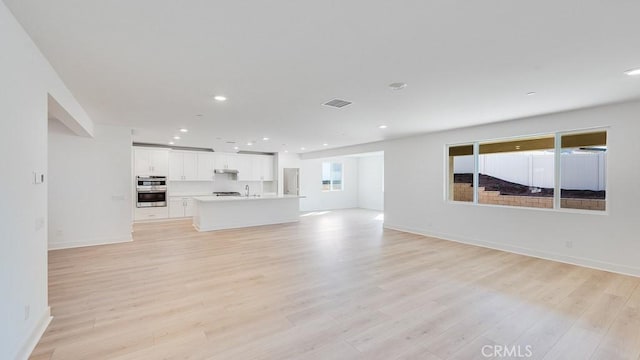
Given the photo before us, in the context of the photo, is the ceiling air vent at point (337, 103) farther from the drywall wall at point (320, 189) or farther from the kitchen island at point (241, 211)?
the drywall wall at point (320, 189)

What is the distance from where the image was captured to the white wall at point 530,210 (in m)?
4.05

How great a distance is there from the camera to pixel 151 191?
852 centimetres

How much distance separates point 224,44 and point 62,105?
2.36m

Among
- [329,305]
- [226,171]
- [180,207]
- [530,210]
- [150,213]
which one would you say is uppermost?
[226,171]

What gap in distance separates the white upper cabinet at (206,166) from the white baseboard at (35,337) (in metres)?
7.29

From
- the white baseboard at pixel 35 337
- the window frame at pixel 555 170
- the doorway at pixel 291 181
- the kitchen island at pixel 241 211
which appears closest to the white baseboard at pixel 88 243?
the kitchen island at pixel 241 211

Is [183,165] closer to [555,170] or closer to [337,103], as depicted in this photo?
[337,103]

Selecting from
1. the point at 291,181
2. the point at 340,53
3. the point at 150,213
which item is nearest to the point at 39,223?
the point at 340,53

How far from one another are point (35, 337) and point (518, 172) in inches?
286

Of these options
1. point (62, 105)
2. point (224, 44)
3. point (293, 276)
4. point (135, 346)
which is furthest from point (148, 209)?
point (224, 44)

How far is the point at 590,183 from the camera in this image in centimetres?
450

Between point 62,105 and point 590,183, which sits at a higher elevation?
point 62,105

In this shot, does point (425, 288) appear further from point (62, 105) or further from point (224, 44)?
point (62, 105)

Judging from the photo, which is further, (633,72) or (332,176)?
(332,176)
